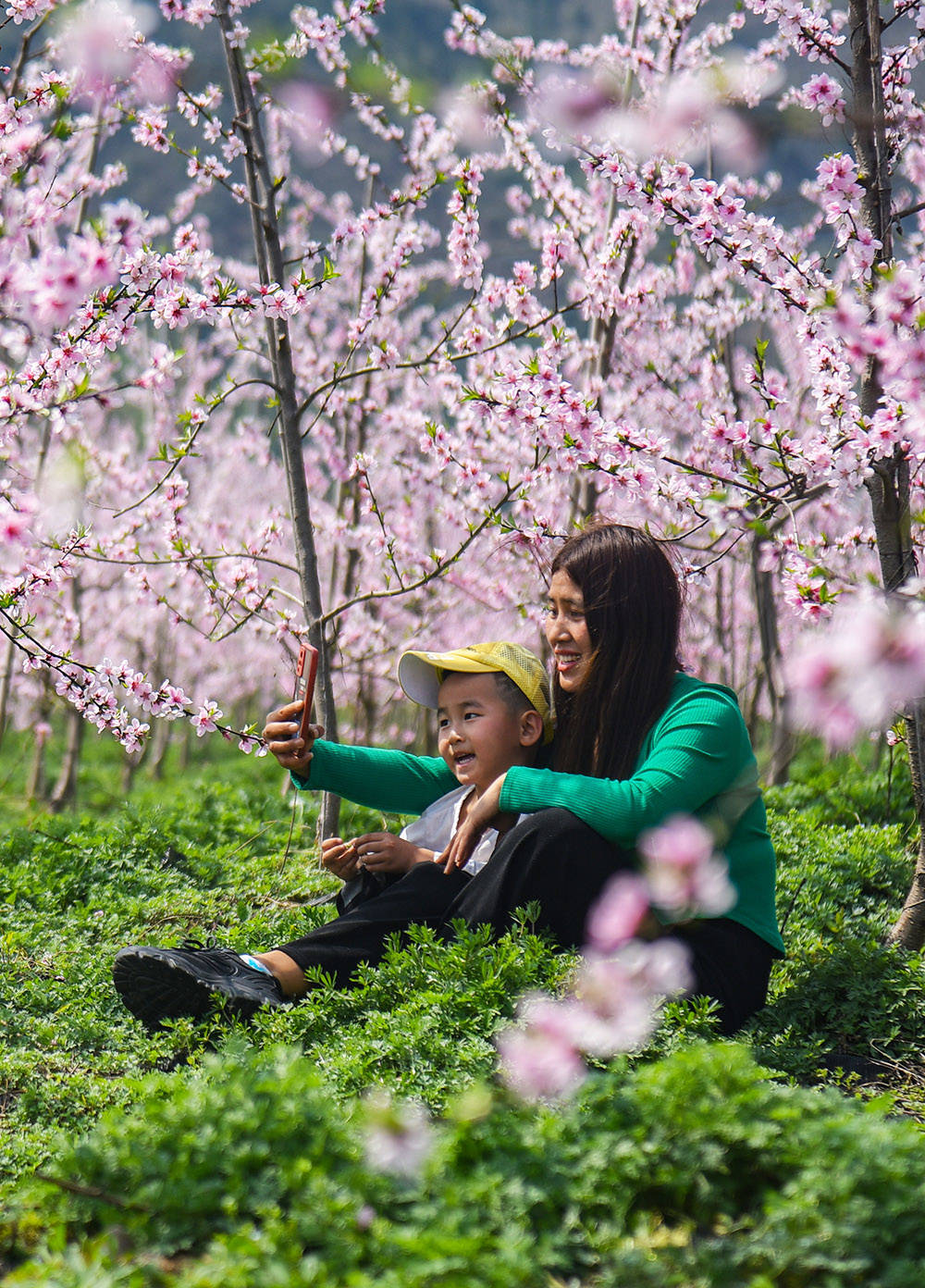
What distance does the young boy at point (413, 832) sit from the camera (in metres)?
2.81

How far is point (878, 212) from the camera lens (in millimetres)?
3385

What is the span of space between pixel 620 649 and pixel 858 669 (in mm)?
1285

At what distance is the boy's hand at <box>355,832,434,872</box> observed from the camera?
10.3ft

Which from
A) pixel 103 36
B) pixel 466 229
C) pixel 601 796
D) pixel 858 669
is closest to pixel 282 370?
pixel 466 229

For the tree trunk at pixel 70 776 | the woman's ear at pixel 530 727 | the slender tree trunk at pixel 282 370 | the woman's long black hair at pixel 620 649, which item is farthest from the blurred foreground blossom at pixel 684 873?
the tree trunk at pixel 70 776

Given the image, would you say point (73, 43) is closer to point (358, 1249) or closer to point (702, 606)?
point (358, 1249)

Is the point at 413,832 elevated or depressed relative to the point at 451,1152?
elevated

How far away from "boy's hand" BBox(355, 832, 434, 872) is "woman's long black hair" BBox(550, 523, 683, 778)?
490 mm

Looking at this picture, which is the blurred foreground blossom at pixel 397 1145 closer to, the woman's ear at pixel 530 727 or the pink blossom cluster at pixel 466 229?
the woman's ear at pixel 530 727

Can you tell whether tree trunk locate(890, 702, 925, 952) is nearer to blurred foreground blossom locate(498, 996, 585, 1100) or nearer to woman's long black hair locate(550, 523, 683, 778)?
woman's long black hair locate(550, 523, 683, 778)

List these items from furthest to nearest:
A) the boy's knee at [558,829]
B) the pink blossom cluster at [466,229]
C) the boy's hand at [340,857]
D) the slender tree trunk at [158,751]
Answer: the slender tree trunk at [158,751], the pink blossom cluster at [466,229], the boy's hand at [340,857], the boy's knee at [558,829]

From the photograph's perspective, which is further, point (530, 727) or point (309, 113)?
point (309, 113)

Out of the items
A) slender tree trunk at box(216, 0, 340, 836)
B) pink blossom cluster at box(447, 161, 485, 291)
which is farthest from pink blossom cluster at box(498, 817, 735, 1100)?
pink blossom cluster at box(447, 161, 485, 291)

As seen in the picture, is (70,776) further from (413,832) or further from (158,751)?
(413,832)
